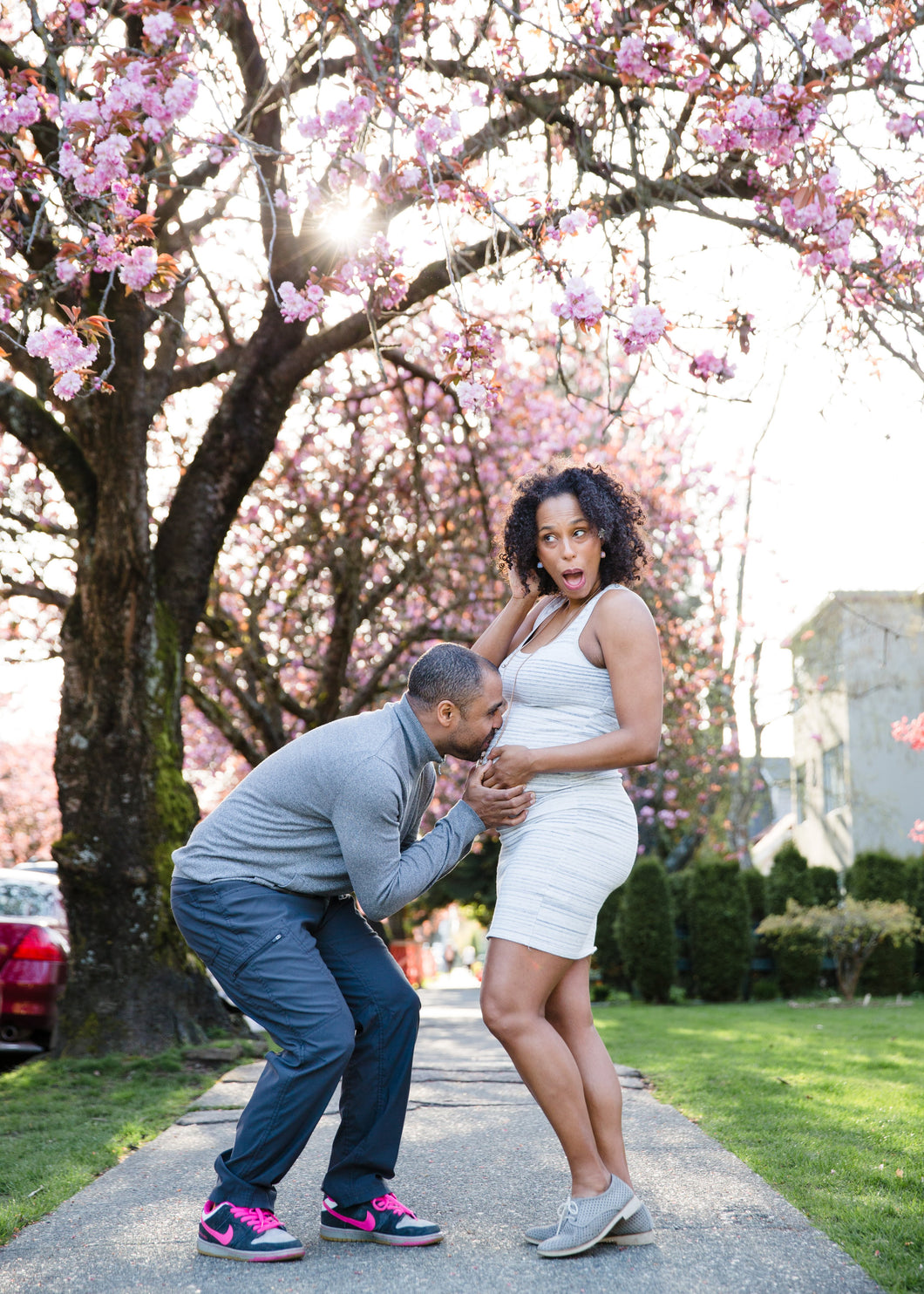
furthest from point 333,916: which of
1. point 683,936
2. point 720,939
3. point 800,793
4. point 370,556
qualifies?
point 800,793

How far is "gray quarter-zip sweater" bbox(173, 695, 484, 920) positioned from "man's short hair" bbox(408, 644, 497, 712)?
0.20ft

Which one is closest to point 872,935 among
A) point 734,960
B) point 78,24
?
point 734,960

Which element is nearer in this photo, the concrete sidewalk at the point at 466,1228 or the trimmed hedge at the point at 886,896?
the concrete sidewalk at the point at 466,1228

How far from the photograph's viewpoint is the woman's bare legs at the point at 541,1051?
296 cm

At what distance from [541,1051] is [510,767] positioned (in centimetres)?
73

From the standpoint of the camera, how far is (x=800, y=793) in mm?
23453

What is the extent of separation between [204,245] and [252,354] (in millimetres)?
3034

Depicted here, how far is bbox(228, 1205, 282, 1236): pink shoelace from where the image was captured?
9.62 feet

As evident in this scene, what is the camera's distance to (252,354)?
24.9 ft

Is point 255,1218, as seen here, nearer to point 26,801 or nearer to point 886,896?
point 886,896

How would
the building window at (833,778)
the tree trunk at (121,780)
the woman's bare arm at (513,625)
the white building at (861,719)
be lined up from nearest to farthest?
the woman's bare arm at (513,625) → the tree trunk at (121,780) → the white building at (861,719) → the building window at (833,778)

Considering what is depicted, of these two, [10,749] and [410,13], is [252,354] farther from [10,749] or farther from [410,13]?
[10,749]

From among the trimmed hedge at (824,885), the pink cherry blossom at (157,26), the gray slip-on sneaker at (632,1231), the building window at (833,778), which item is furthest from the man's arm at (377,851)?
the building window at (833,778)

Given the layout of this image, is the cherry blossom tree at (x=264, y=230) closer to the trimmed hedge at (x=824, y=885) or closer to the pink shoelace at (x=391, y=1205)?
the pink shoelace at (x=391, y=1205)
